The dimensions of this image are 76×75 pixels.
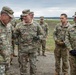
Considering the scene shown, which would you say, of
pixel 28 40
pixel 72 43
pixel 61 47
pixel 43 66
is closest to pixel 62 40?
pixel 61 47

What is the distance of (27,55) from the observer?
1064cm

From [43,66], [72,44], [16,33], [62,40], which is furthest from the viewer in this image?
[43,66]

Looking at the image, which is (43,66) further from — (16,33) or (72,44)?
(72,44)

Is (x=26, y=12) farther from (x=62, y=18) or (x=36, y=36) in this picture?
(x=62, y=18)

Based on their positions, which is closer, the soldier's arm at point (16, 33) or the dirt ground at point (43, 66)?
the soldier's arm at point (16, 33)

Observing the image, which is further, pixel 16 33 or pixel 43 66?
pixel 43 66

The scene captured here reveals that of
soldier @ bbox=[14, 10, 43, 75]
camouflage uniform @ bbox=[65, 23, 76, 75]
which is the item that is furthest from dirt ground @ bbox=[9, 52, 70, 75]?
camouflage uniform @ bbox=[65, 23, 76, 75]

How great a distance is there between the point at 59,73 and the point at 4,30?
3817mm

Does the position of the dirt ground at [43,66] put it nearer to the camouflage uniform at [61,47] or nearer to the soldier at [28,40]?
the camouflage uniform at [61,47]

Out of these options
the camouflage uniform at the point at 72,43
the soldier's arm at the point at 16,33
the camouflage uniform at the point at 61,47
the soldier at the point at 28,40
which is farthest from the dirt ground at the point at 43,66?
the camouflage uniform at the point at 72,43

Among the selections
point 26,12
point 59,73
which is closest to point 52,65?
point 59,73

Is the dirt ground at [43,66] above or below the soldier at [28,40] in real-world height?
below

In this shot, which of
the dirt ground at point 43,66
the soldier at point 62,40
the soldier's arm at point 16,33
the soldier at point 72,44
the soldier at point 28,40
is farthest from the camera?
the dirt ground at point 43,66

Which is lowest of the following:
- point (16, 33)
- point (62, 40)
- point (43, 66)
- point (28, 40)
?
→ point (43, 66)
